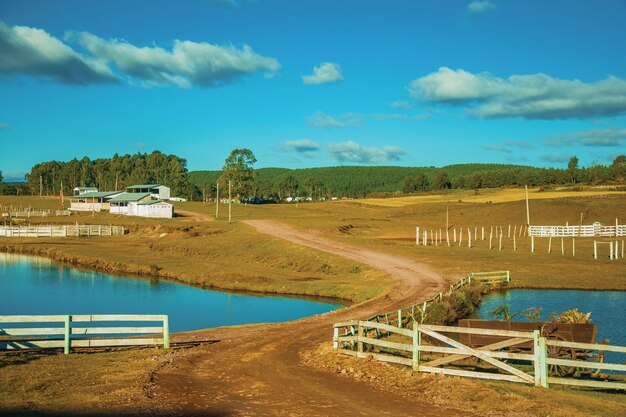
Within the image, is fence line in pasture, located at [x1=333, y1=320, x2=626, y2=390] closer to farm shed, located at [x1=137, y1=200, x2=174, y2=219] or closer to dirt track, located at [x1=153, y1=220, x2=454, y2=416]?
dirt track, located at [x1=153, y1=220, x2=454, y2=416]

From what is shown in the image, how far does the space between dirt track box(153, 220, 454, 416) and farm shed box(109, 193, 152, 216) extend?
104 metres

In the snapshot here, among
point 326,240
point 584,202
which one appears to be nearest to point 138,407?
point 326,240

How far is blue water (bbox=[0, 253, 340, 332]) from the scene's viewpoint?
40.1m

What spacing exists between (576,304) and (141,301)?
1241 inches

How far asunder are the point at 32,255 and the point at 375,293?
55.3 metres

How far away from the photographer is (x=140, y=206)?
409 ft

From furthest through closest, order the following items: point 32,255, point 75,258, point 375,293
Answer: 1. point 32,255
2. point 75,258
3. point 375,293

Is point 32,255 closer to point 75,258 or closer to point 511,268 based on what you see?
point 75,258

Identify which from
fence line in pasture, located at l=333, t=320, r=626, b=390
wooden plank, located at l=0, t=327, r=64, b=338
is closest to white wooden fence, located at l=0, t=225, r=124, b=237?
wooden plank, located at l=0, t=327, r=64, b=338

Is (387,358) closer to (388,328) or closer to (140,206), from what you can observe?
(388,328)

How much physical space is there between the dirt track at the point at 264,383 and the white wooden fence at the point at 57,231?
7377 cm

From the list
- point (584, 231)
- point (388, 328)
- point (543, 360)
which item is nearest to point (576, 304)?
point (388, 328)

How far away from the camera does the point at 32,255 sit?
7894cm

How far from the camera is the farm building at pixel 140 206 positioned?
122312 millimetres
